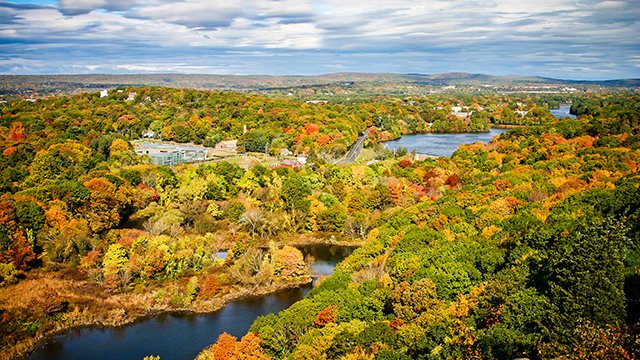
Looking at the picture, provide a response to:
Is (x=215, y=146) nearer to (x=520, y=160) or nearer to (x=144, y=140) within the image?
(x=144, y=140)

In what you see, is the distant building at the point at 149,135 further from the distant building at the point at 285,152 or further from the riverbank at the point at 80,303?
the riverbank at the point at 80,303

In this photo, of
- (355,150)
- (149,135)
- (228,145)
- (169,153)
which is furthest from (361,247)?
(149,135)

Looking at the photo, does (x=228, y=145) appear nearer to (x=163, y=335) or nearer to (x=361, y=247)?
(x=361, y=247)

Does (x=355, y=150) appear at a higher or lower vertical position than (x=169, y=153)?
lower

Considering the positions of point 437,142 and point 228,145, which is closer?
point 228,145

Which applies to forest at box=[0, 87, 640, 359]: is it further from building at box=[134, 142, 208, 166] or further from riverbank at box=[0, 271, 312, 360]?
building at box=[134, 142, 208, 166]

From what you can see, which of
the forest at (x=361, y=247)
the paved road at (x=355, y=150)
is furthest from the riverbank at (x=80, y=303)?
the paved road at (x=355, y=150)
